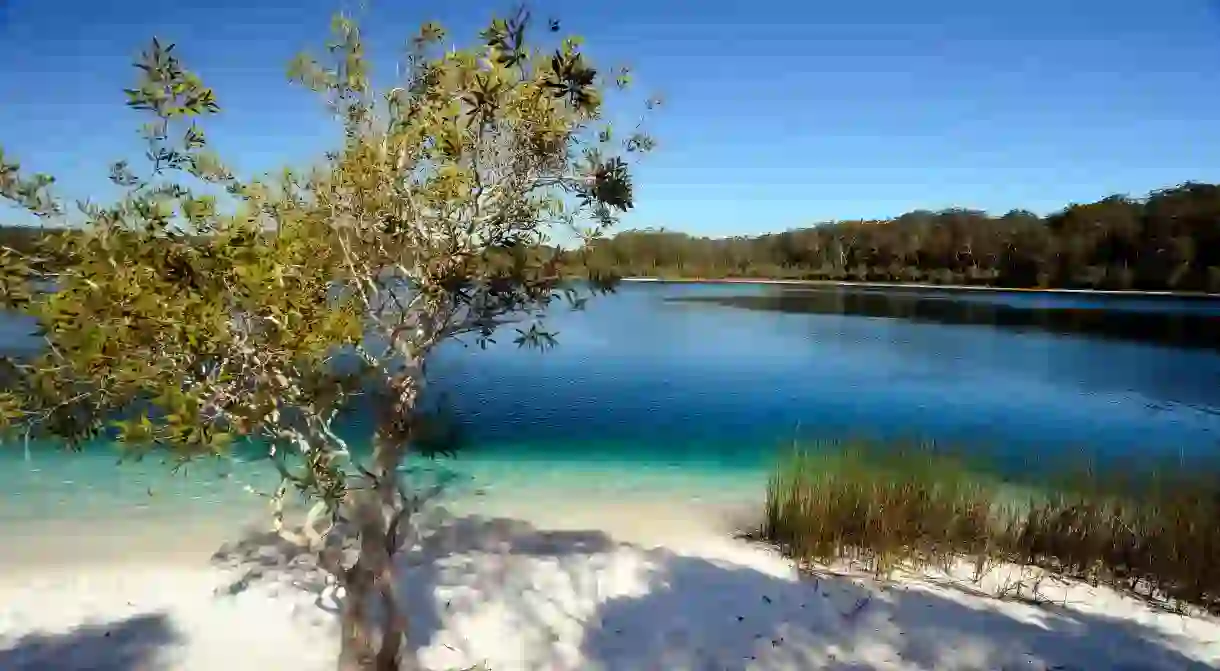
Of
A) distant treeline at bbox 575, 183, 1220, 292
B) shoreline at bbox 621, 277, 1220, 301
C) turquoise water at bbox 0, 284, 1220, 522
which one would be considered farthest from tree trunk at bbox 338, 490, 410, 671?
shoreline at bbox 621, 277, 1220, 301

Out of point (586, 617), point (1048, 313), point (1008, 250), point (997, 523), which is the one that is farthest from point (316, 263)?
point (1008, 250)

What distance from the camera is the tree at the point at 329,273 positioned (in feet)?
7.16

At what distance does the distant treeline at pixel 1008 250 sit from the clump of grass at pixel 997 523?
977 inches

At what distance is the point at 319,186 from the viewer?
2.96 m

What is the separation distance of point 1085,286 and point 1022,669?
53.9 m

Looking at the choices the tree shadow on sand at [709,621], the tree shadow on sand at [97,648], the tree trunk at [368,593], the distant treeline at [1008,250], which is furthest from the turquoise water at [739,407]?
the distant treeline at [1008,250]

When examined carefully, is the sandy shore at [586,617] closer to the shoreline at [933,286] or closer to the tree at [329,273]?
the tree at [329,273]

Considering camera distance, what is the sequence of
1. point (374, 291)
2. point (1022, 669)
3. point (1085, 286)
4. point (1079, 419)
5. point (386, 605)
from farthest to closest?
point (1085, 286), point (1079, 419), point (1022, 669), point (386, 605), point (374, 291)

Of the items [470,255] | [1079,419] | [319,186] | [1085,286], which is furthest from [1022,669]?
[1085,286]

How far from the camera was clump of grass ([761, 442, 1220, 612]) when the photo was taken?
5258mm

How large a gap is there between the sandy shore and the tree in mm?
691

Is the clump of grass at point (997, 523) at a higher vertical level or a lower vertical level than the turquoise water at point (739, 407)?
higher

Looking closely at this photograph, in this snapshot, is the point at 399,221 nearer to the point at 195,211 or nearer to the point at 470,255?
the point at 470,255

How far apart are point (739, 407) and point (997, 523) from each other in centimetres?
731
